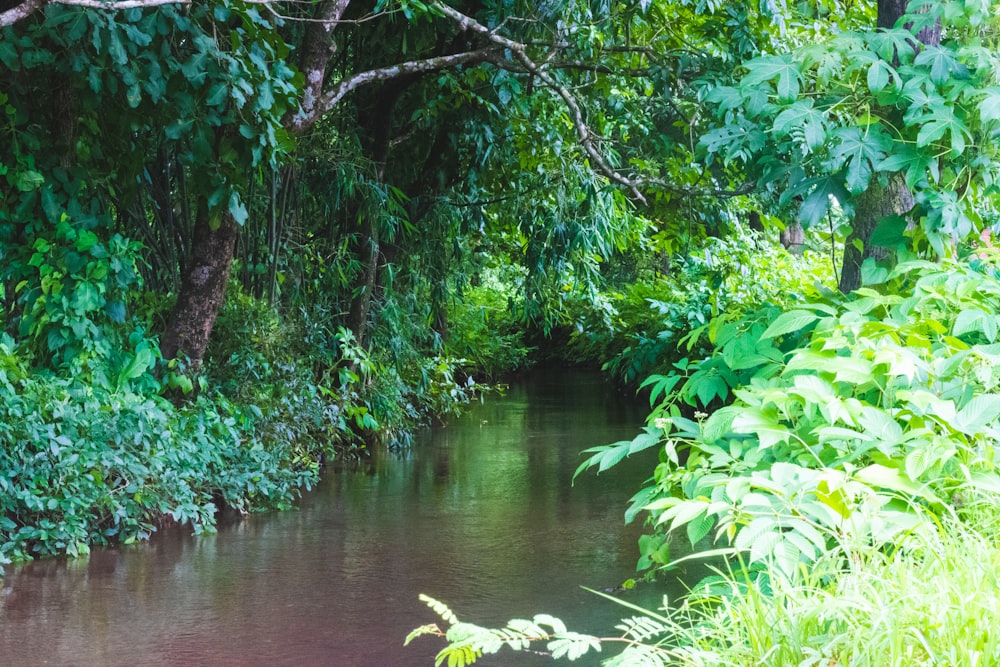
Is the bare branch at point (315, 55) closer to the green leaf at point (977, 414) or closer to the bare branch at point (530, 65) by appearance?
the bare branch at point (530, 65)

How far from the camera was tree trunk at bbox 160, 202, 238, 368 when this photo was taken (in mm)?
6848

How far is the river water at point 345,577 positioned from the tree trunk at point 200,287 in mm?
1327

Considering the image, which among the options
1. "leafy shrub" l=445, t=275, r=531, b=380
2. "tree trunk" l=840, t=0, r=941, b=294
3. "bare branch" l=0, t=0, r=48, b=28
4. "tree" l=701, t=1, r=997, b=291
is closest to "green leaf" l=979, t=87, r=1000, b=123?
"tree" l=701, t=1, r=997, b=291

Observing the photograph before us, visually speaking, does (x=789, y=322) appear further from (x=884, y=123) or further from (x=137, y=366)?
(x=137, y=366)

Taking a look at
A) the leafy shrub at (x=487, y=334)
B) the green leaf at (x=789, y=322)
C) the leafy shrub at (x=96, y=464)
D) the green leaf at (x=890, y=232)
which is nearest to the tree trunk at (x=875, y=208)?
the green leaf at (x=890, y=232)

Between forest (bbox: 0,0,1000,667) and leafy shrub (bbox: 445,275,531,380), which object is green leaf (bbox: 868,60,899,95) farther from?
leafy shrub (bbox: 445,275,531,380)

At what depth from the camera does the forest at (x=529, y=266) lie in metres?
2.60

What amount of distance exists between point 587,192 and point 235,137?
13.2ft

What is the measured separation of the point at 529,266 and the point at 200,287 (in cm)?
359

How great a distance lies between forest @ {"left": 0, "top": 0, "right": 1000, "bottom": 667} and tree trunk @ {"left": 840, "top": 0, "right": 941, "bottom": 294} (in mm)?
18

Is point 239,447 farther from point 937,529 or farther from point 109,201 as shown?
point 937,529

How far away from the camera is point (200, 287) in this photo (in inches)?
270

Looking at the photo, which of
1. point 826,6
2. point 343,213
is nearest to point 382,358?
point 343,213

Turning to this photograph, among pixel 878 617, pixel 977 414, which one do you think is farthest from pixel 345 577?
pixel 878 617
